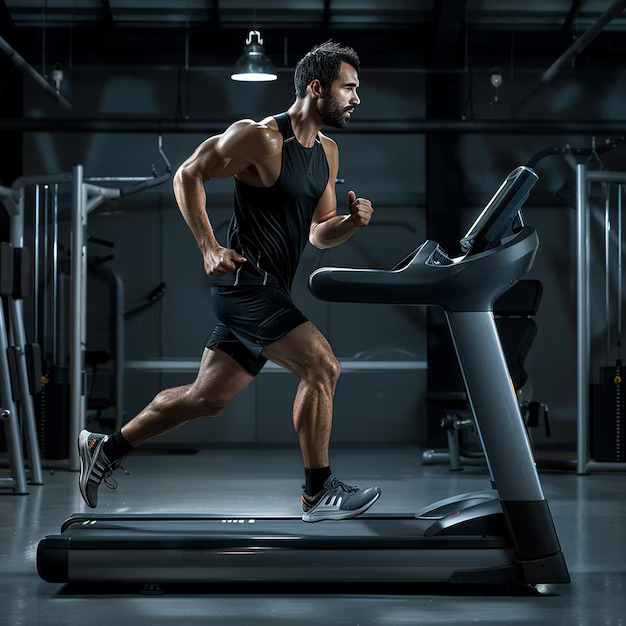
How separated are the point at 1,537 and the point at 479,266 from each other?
2.14 m

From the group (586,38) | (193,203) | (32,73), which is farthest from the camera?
(32,73)

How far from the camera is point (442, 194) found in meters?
7.21

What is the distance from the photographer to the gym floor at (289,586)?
7.82ft

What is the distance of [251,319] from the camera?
277 cm

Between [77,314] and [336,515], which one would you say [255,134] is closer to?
[336,515]

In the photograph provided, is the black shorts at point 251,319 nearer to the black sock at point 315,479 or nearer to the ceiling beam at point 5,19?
the black sock at point 315,479

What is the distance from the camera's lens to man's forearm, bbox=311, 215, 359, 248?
300 cm

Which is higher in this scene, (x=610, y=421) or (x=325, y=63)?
(x=325, y=63)

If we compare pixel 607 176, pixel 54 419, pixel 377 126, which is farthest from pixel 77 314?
pixel 607 176

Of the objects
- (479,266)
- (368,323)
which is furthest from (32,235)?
(479,266)

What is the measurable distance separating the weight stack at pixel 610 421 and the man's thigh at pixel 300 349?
11.7 feet

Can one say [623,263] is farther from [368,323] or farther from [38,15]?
[38,15]

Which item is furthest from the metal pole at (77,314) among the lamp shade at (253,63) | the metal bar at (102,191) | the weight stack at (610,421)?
the weight stack at (610,421)

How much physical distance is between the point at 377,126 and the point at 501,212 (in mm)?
4238
